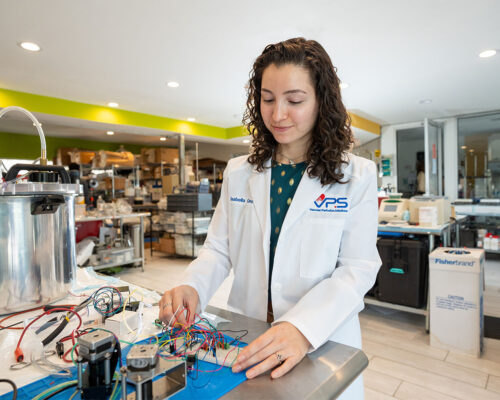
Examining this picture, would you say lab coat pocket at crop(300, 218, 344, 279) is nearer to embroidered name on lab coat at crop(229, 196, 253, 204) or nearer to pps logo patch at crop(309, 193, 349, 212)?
pps logo patch at crop(309, 193, 349, 212)

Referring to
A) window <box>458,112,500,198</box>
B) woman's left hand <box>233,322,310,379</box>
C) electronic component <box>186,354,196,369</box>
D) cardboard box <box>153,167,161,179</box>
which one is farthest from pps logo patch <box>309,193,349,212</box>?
cardboard box <box>153,167,161,179</box>

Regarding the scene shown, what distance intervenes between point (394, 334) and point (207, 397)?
260 centimetres

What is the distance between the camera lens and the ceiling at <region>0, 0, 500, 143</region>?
104 inches

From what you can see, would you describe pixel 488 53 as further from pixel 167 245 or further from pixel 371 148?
pixel 167 245

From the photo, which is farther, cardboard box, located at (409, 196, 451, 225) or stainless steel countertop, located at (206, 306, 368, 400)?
cardboard box, located at (409, 196, 451, 225)

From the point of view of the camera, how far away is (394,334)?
2.70 metres

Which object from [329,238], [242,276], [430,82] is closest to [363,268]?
[329,238]

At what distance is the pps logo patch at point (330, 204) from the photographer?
91cm

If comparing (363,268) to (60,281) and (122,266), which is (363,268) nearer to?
(60,281)

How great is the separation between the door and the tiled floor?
3574 millimetres

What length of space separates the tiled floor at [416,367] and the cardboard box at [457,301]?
0.10 meters

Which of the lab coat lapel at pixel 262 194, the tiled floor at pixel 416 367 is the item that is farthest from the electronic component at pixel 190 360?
the tiled floor at pixel 416 367

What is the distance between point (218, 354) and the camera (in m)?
0.69

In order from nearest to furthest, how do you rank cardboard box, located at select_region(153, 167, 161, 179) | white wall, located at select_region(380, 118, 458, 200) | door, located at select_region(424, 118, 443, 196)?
door, located at select_region(424, 118, 443, 196) < white wall, located at select_region(380, 118, 458, 200) < cardboard box, located at select_region(153, 167, 161, 179)
